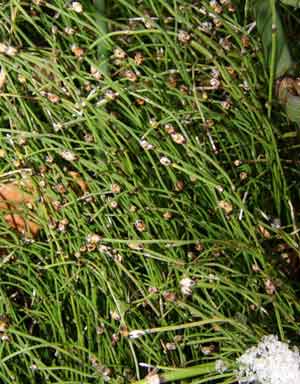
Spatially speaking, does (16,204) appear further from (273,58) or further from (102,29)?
(273,58)

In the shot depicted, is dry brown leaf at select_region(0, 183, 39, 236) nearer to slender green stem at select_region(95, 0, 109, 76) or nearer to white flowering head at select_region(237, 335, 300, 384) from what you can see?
slender green stem at select_region(95, 0, 109, 76)

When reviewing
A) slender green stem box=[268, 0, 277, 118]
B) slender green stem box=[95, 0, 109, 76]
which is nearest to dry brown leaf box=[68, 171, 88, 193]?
slender green stem box=[95, 0, 109, 76]

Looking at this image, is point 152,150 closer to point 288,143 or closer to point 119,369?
point 288,143

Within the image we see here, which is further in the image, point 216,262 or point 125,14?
point 125,14

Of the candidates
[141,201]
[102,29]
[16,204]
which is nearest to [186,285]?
[141,201]

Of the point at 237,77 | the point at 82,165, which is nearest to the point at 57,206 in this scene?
the point at 82,165

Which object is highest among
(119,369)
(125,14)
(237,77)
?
(125,14)

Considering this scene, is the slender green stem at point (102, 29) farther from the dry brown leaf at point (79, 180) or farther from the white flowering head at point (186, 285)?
the white flowering head at point (186, 285)

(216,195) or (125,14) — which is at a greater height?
(125,14)
